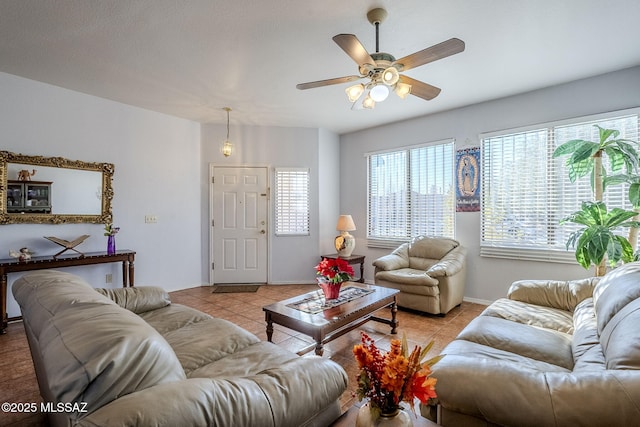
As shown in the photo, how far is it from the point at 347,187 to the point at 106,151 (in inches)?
149

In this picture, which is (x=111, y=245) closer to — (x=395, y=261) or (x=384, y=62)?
(x=395, y=261)

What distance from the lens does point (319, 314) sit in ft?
7.75

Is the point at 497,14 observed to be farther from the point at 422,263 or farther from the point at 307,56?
the point at 422,263

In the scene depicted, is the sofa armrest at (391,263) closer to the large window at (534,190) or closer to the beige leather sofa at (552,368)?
the large window at (534,190)

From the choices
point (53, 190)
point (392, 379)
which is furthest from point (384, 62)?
point (53, 190)

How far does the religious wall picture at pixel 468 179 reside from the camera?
414cm

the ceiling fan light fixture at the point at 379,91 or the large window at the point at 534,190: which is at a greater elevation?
the ceiling fan light fixture at the point at 379,91

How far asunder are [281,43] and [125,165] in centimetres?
290

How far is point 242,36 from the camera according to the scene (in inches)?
101

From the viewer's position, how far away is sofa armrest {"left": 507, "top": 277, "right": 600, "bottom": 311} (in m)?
2.37

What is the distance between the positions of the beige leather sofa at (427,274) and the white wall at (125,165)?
10.3 feet

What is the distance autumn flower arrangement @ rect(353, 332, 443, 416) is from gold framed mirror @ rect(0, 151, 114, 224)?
419 cm

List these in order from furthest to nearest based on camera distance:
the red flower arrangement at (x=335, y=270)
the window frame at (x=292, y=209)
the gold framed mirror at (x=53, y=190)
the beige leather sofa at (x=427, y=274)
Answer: the window frame at (x=292, y=209) < the beige leather sofa at (x=427, y=274) < the gold framed mirror at (x=53, y=190) < the red flower arrangement at (x=335, y=270)

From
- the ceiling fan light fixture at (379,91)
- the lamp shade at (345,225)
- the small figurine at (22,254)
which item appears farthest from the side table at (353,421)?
the lamp shade at (345,225)
